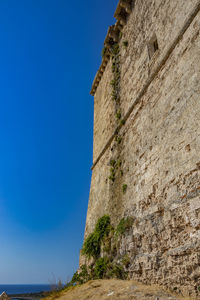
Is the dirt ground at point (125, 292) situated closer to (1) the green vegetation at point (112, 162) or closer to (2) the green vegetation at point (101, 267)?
(2) the green vegetation at point (101, 267)

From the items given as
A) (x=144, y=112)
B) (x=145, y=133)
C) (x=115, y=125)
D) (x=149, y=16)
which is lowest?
(x=145, y=133)

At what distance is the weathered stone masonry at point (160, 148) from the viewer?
3.40 m

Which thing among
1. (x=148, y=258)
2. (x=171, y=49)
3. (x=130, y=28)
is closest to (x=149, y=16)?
(x=130, y=28)

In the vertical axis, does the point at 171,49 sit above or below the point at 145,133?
above

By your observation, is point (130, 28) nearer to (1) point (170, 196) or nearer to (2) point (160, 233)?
(1) point (170, 196)

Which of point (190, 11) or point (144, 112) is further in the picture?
point (144, 112)

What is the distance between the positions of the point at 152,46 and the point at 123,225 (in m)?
4.50

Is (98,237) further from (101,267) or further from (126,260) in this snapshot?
(126,260)

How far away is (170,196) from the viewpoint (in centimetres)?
381

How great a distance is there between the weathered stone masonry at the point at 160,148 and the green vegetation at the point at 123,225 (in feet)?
0.43

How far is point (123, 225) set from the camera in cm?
501

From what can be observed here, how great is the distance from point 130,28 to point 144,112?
3.61 m

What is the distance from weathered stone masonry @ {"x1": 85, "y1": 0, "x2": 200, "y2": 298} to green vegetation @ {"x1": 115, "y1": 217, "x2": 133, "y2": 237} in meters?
0.13

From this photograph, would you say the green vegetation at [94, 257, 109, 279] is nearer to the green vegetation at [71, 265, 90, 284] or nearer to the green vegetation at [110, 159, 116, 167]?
the green vegetation at [71, 265, 90, 284]
